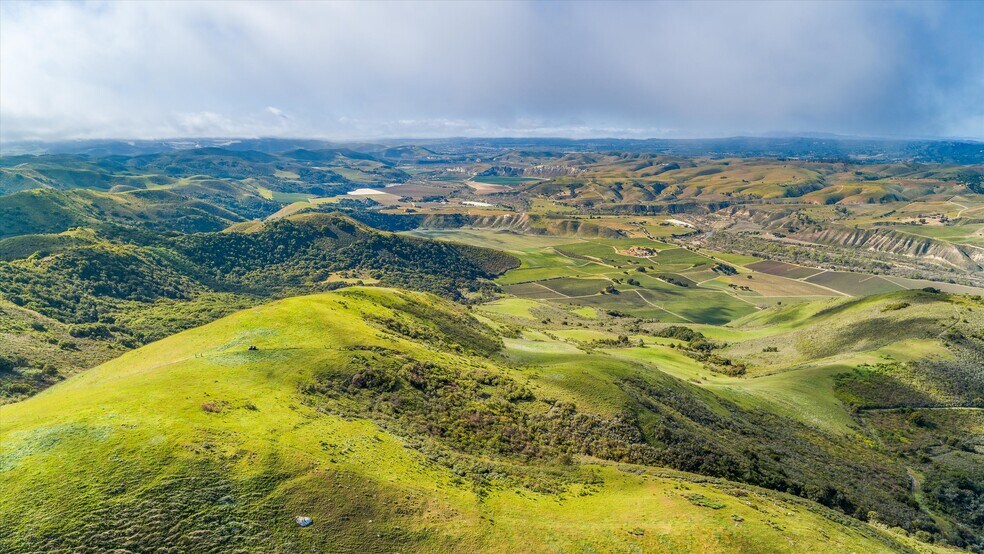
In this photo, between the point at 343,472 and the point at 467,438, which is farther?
the point at 467,438

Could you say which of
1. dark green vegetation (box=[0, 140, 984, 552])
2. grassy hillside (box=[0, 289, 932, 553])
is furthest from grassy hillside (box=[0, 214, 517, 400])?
grassy hillside (box=[0, 289, 932, 553])

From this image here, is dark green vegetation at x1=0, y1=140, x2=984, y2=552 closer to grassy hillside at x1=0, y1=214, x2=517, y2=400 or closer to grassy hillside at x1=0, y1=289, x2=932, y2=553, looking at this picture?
grassy hillside at x1=0, y1=289, x2=932, y2=553

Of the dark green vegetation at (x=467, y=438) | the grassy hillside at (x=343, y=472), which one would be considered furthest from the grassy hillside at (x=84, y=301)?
the grassy hillside at (x=343, y=472)

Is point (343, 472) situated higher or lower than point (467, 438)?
higher

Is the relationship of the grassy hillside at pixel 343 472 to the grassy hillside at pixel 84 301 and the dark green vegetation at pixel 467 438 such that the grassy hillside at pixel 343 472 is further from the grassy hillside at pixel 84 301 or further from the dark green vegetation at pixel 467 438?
the grassy hillside at pixel 84 301

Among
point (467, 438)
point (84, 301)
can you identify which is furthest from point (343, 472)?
point (84, 301)

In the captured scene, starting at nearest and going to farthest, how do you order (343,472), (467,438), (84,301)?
(343,472)
(467,438)
(84,301)

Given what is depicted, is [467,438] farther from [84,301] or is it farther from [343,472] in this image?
[84,301]

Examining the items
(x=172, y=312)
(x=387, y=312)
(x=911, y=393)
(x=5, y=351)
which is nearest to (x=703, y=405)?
(x=911, y=393)
